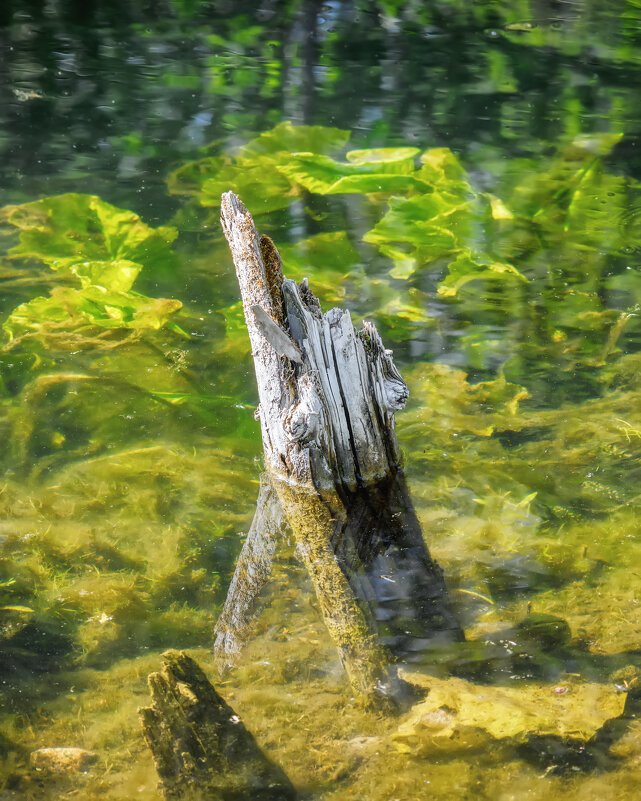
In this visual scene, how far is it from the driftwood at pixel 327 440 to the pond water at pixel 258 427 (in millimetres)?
90

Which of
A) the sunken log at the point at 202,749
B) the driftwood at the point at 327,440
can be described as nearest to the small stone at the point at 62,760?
the sunken log at the point at 202,749

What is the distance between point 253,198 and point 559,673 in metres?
3.89

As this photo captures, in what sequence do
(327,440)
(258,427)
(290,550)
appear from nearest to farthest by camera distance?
(290,550), (327,440), (258,427)

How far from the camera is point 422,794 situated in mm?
1629

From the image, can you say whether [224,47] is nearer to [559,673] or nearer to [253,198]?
[253,198]

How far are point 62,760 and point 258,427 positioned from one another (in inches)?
58.7

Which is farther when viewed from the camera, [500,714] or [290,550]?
[290,550]

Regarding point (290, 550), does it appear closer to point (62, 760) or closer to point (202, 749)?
point (202, 749)

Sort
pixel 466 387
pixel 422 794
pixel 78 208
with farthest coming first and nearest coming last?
pixel 78 208, pixel 466 387, pixel 422 794

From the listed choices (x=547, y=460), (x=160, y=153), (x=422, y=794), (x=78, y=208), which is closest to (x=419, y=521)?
(x=547, y=460)

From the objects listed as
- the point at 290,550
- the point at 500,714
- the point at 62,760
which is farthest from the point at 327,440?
the point at 62,760

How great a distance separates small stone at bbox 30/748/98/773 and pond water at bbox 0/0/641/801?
0.02m

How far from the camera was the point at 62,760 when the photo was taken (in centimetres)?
169

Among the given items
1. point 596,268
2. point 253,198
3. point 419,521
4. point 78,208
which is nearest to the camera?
point 419,521
